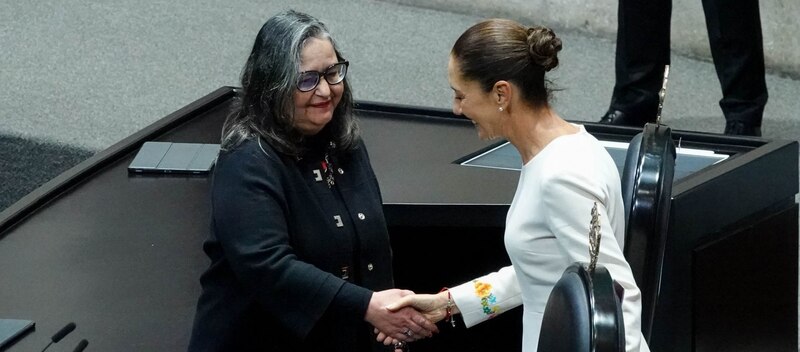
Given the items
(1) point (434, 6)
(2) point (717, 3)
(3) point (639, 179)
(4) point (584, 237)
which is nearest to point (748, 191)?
(3) point (639, 179)

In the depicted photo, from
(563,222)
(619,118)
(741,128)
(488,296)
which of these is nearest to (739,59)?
(741,128)

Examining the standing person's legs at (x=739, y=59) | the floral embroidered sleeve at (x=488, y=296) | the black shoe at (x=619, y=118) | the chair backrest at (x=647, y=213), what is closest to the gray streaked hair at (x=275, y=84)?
the floral embroidered sleeve at (x=488, y=296)

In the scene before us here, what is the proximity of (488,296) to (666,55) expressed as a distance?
8.08 feet

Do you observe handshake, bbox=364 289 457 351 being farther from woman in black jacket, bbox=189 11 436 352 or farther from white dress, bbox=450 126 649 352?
white dress, bbox=450 126 649 352

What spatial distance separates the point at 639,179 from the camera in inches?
89.7

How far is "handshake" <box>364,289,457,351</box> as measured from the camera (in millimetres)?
Result: 2438

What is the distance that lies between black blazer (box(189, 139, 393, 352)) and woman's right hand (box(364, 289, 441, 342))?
2 cm

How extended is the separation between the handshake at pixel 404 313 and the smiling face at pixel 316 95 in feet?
1.08

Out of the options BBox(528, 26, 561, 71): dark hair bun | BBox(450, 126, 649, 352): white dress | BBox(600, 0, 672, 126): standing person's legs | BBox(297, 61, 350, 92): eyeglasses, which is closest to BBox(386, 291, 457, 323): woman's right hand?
BBox(450, 126, 649, 352): white dress

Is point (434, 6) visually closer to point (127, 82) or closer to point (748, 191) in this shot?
point (127, 82)

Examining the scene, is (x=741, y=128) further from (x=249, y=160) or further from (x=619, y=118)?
(x=249, y=160)

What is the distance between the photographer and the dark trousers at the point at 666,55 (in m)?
4.70

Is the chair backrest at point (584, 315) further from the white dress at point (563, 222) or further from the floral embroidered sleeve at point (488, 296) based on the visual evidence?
the floral embroidered sleeve at point (488, 296)

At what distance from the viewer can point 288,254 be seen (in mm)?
2373
